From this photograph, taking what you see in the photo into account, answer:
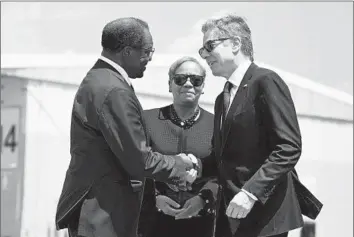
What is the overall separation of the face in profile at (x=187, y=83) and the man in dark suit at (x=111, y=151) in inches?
34.1

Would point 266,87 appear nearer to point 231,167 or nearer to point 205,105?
point 231,167

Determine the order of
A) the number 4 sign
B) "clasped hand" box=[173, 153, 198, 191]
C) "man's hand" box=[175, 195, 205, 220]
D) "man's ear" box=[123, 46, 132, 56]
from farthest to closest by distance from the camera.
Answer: the number 4 sign < "man's hand" box=[175, 195, 205, 220] < "clasped hand" box=[173, 153, 198, 191] < "man's ear" box=[123, 46, 132, 56]

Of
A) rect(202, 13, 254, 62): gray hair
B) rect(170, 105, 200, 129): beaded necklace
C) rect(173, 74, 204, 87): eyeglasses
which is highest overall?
rect(202, 13, 254, 62): gray hair

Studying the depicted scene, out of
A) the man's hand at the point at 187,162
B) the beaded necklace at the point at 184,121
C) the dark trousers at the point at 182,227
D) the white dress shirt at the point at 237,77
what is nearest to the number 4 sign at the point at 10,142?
the beaded necklace at the point at 184,121

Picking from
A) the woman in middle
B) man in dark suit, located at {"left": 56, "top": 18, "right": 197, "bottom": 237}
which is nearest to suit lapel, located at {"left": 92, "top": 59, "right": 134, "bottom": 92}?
man in dark suit, located at {"left": 56, "top": 18, "right": 197, "bottom": 237}

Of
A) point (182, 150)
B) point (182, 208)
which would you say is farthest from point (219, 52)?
point (182, 208)

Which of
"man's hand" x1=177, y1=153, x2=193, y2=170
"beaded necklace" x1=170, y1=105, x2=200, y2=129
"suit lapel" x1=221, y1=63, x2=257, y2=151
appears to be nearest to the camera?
"suit lapel" x1=221, y1=63, x2=257, y2=151

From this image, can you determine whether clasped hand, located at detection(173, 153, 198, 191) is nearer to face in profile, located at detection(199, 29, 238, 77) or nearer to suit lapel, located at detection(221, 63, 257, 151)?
suit lapel, located at detection(221, 63, 257, 151)

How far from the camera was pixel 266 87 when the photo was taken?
2324 mm

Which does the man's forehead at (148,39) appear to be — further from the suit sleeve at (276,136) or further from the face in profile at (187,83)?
the face in profile at (187,83)

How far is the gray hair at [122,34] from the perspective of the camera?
97.0 inches

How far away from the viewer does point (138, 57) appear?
8.17ft

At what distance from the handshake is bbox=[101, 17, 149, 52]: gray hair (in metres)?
0.53

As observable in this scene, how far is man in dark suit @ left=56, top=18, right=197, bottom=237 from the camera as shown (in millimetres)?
2318
